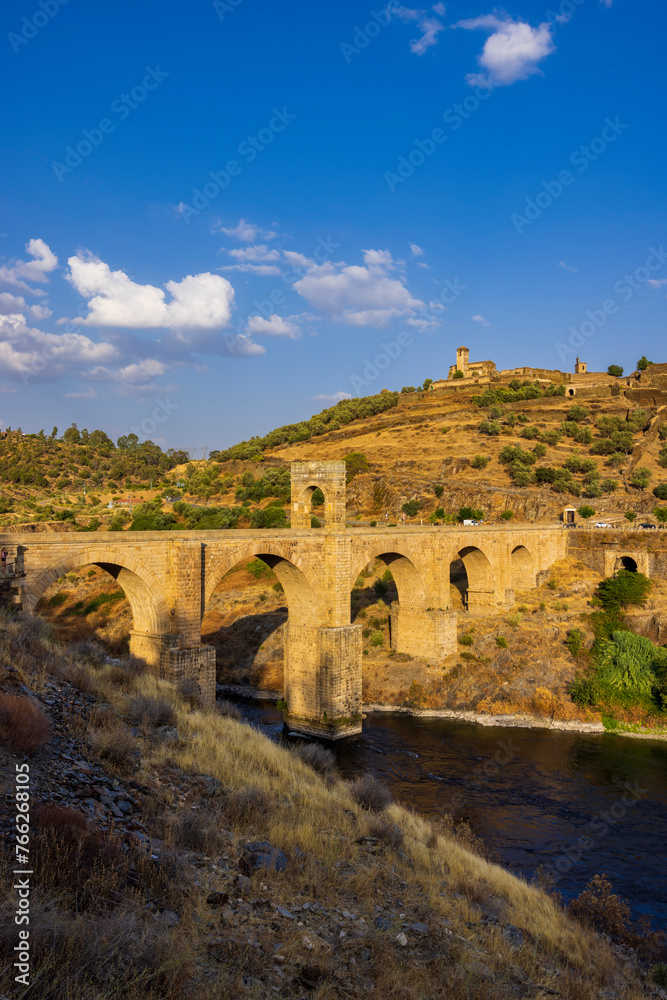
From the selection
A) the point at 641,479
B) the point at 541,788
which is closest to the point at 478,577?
the point at 541,788

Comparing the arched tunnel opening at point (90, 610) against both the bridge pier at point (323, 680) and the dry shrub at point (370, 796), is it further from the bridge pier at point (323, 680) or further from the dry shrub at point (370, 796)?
the dry shrub at point (370, 796)

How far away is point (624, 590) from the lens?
3052 cm

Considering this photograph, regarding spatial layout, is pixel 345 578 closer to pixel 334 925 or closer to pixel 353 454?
pixel 334 925

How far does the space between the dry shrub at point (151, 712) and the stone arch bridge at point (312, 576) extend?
5241 mm

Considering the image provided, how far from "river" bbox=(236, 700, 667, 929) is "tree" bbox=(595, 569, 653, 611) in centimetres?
866

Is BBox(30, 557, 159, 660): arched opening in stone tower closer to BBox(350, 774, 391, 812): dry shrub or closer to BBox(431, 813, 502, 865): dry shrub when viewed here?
BBox(350, 774, 391, 812): dry shrub

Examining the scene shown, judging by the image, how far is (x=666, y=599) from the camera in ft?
101

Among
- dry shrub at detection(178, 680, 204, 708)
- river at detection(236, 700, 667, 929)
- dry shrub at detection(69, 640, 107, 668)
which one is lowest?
river at detection(236, 700, 667, 929)

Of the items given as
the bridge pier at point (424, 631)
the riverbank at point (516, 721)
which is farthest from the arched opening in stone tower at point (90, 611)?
the bridge pier at point (424, 631)

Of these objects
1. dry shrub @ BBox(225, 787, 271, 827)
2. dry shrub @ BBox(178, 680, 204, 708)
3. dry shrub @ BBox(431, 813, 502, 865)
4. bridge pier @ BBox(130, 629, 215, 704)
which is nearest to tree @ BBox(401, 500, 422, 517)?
bridge pier @ BBox(130, 629, 215, 704)

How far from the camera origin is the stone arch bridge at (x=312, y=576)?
17.4 metres

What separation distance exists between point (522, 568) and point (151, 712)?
28364 millimetres

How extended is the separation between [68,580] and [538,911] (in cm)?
4102

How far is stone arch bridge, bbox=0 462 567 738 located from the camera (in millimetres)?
17406
